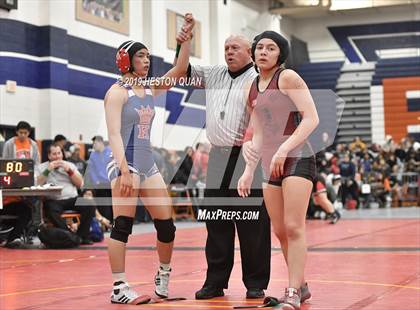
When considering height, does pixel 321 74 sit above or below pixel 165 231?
above

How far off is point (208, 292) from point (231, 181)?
0.78 meters

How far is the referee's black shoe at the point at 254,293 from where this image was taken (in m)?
5.34

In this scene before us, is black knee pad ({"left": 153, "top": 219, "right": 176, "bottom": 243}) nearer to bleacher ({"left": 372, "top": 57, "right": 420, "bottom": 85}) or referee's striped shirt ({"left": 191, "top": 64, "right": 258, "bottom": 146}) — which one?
referee's striped shirt ({"left": 191, "top": 64, "right": 258, "bottom": 146})

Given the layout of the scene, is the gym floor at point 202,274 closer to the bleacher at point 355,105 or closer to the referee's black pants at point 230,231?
the referee's black pants at point 230,231

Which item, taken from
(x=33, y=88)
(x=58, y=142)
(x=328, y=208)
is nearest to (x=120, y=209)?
(x=58, y=142)

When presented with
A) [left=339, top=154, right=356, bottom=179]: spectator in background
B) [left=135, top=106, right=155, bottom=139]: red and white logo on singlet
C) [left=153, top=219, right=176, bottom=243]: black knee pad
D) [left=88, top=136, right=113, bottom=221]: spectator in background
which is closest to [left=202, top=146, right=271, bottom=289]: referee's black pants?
[left=153, top=219, right=176, bottom=243]: black knee pad

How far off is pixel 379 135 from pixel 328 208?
56.0 feet

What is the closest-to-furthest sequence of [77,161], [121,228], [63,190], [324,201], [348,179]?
[121,228] → [63,190] → [77,161] → [324,201] → [348,179]

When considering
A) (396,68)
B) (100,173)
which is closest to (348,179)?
(100,173)

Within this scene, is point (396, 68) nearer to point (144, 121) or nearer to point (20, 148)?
point (20, 148)

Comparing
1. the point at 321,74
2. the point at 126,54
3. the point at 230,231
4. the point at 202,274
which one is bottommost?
the point at 202,274

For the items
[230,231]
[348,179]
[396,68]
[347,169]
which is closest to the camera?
[230,231]

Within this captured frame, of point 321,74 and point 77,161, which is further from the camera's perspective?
point 321,74

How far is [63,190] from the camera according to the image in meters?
10.8
